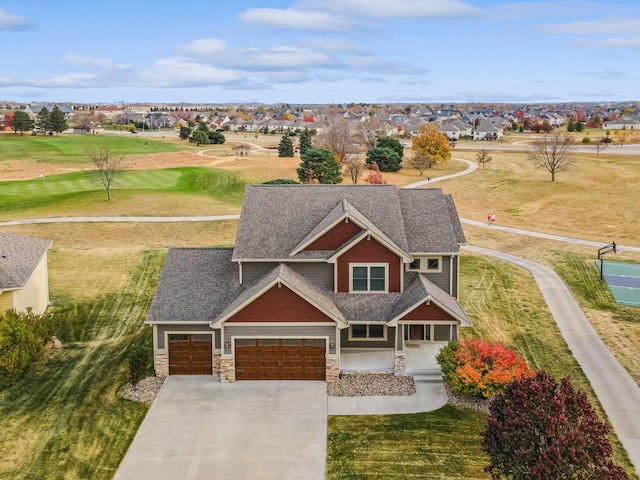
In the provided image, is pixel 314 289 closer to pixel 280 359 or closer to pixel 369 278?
pixel 369 278

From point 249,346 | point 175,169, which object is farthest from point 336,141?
point 249,346

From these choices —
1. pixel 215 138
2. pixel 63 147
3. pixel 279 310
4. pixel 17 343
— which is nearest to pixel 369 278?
pixel 279 310

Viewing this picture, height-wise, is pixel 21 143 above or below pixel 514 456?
above

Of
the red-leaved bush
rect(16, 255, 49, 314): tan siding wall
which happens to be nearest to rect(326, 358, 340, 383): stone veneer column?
the red-leaved bush

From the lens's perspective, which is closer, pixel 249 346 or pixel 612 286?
pixel 249 346

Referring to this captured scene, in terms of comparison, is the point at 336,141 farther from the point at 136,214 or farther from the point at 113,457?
the point at 113,457

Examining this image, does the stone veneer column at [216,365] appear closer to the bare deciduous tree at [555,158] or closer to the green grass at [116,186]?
the green grass at [116,186]
